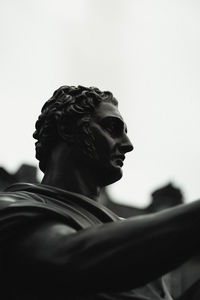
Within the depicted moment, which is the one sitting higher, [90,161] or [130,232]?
[90,161]

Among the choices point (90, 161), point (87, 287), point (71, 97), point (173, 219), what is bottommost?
point (87, 287)

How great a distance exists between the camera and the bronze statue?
12.8ft

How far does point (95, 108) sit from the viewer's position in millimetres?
5160

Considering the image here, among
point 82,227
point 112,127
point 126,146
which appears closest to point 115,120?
point 112,127

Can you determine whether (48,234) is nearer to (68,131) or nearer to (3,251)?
(3,251)

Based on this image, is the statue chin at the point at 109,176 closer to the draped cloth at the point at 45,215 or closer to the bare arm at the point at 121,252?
the draped cloth at the point at 45,215

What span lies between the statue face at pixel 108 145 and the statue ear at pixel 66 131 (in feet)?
0.37

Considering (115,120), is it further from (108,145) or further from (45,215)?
(45,215)

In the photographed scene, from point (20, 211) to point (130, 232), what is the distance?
57 cm

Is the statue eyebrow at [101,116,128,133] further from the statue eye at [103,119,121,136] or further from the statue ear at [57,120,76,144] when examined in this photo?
the statue ear at [57,120,76,144]

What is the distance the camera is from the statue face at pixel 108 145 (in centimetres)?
497

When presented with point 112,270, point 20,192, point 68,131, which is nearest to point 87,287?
point 112,270

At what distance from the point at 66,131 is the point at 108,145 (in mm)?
258

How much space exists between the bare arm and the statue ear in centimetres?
104
